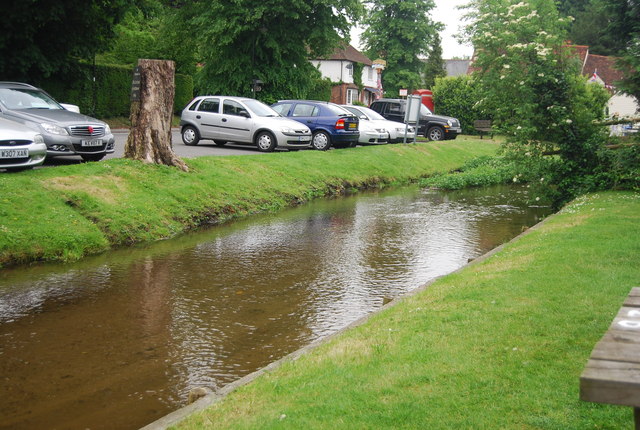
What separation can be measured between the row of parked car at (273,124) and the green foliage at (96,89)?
7796mm

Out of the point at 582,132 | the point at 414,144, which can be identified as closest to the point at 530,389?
the point at 582,132

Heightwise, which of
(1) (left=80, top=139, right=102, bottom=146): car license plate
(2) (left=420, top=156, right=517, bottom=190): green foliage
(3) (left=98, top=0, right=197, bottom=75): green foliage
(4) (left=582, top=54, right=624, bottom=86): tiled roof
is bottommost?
(2) (left=420, top=156, right=517, bottom=190): green foliage

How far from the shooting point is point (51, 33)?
2562 centimetres

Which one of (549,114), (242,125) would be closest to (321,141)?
(242,125)

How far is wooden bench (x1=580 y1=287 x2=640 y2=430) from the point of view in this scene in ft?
8.63

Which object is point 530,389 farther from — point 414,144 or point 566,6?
point 566,6

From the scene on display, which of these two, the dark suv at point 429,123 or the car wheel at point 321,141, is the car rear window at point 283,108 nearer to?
the car wheel at point 321,141

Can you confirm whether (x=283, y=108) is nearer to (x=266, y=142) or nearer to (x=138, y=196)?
(x=266, y=142)

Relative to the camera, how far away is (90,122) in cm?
1616

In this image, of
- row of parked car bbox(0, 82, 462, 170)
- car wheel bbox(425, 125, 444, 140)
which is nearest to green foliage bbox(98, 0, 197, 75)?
row of parked car bbox(0, 82, 462, 170)

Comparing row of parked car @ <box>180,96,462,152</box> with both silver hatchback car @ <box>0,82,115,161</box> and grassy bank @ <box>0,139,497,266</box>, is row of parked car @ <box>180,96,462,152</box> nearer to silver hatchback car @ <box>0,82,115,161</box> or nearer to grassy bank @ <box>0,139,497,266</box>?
grassy bank @ <box>0,139,497,266</box>

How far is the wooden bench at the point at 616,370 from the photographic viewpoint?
263cm

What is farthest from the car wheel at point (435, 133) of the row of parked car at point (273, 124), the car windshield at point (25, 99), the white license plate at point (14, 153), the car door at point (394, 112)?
the white license plate at point (14, 153)

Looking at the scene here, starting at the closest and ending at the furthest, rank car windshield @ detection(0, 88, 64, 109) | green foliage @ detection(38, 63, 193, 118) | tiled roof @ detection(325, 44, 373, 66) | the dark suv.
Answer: car windshield @ detection(0, 88, 64, 109)
green foliage @ detection(38, 63, 193, 118)
the dark suv
tiled roof @ detection(325, 44, 373, 66)
